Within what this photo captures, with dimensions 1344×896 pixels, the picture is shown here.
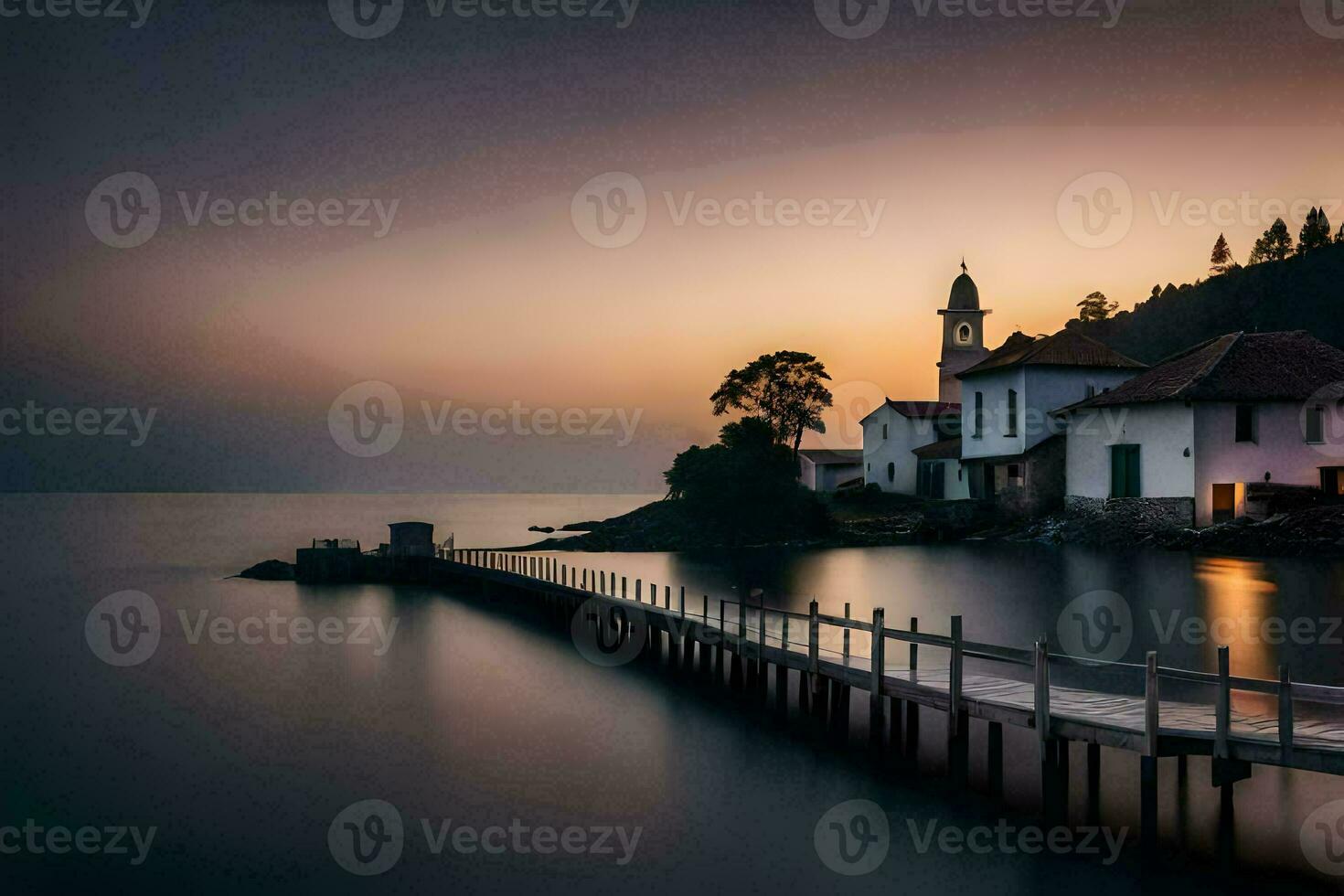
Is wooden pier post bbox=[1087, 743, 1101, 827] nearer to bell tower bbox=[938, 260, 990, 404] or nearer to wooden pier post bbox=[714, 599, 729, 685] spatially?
wooden pier post bbox=[714, 599, 729, 685]

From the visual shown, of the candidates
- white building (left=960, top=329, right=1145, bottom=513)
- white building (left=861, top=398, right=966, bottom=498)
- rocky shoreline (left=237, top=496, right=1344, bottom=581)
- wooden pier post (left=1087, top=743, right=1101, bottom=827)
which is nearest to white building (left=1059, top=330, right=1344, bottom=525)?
rocky shoreline (left=237, top=496, right=1344, bottom=581)

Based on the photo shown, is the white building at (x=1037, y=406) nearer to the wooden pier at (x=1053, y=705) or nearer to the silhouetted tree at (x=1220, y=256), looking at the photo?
the wooden pier at (x=1053, y=705)

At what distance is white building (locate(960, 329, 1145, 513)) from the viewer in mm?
58375

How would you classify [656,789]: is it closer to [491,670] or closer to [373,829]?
[373,829]

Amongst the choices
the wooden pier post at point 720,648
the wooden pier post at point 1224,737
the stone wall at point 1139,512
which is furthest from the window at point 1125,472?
the wooden pier post at point 1224,737

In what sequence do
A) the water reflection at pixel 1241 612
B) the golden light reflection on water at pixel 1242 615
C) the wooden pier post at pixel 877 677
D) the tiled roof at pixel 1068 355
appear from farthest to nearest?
the tiled roof at pixel 1068 355, the water reflection at pixel 1241 612, the golden light reflection on water at pixel 1242 615, the wooden pier post at pixel 877 677

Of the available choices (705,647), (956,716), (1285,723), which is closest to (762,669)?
(705,647)

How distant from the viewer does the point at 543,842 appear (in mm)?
15953

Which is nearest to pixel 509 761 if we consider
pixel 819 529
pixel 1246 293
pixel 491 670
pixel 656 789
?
pixel 656 789

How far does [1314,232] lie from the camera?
11619 cm

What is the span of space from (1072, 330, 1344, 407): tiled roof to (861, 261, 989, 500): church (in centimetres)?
1506

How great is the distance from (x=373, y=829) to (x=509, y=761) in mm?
3738

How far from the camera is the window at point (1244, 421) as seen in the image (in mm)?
46938

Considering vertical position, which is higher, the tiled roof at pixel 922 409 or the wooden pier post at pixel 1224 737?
the tiled roof at pixel 922 409
